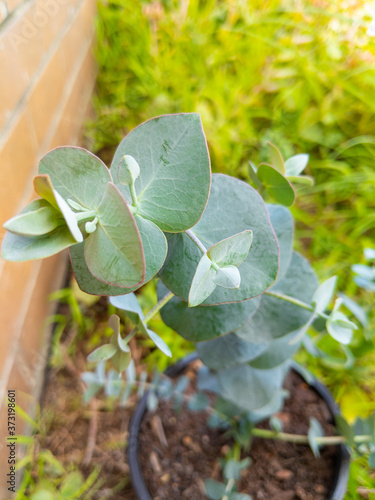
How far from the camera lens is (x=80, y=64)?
1.39m

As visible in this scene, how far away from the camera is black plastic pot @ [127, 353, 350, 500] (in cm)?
74

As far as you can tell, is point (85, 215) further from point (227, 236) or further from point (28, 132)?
point (28, 132)

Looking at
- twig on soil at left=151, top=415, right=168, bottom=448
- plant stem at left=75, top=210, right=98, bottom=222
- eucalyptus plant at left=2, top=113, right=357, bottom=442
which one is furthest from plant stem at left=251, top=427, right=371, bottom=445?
plant stem at left=75, top=210, right=98, bottom=222

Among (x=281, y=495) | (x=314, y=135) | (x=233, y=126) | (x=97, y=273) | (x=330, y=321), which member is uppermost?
(x=97, y=273)

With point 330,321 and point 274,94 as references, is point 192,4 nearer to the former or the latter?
point 274,94

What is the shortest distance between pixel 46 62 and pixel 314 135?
3.32ft

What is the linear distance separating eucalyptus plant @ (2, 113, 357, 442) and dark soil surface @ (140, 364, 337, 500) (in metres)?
0.47

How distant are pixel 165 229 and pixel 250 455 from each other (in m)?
0.67

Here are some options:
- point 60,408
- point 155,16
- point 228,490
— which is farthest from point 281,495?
point 155,16

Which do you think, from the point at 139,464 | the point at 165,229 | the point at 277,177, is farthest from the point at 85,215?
the point at 139,464

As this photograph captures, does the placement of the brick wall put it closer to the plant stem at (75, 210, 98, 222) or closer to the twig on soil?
the twig on soil

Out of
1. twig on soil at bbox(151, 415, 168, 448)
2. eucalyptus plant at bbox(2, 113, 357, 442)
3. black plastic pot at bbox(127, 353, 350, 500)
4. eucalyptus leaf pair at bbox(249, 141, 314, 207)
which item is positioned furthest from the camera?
twig on soil at bbox(151, 415, 168, 448)

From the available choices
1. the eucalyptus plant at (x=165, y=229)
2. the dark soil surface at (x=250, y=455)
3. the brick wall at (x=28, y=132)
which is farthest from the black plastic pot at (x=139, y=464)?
the eucalyptus plant at (x=165, y=229)

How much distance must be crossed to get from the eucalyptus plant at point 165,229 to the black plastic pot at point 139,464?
44 cm
